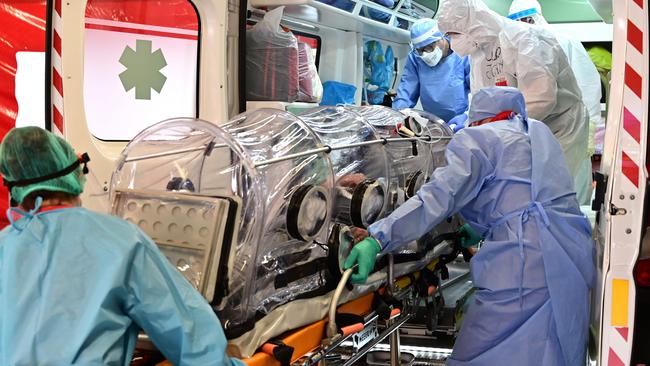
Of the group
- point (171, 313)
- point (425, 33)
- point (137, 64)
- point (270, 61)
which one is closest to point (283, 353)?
point (171, 313)

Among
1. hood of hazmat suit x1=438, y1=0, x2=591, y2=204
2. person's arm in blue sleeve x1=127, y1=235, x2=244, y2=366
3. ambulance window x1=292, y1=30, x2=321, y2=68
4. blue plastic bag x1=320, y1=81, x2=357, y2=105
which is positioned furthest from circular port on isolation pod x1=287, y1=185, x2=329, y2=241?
ambulance window x1=292, y1=30, x2=321, y2=68

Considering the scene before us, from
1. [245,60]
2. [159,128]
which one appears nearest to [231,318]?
[159,128]

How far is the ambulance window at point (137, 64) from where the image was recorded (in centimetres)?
342

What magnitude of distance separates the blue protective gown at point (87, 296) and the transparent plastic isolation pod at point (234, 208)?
402 millimetres

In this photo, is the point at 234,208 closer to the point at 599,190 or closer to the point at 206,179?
the point at 206,179

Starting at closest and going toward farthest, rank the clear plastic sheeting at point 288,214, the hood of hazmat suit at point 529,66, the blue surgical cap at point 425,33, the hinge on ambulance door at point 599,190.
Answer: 1. the clear plastic sheeting at point 288,214
2. the hinge on ambulance door at point 599,190
3. the hood of hazmat suit at point 529,66
4. the blue surgical cap at point 425,33

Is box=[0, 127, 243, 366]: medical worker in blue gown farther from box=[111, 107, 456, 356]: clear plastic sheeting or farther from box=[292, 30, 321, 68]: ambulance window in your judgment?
box=[292, 30, 321, 68]: ambulance window

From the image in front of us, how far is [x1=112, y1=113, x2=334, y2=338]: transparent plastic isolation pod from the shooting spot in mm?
2301

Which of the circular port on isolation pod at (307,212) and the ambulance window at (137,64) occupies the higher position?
the ambulance window at (137,64)

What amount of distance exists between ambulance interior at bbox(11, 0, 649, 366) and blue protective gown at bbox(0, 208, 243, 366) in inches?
15.3

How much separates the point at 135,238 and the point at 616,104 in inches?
65.0

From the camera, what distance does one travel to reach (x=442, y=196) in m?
3.07

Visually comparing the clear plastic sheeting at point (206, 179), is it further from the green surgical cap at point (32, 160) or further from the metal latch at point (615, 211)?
the metal latch at point (615, 211)

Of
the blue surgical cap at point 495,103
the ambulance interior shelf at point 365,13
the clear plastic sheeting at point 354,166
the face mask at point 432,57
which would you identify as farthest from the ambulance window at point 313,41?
the blue surgical cap at point 495,103
